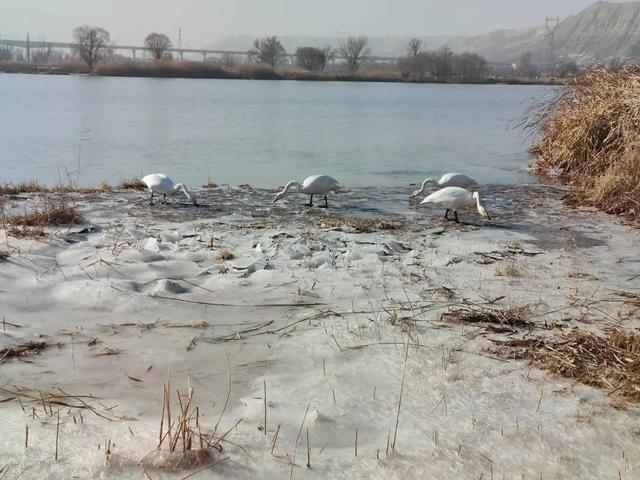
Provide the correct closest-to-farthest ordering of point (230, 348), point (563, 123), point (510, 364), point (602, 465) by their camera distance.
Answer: point (602, 465) < point (510, 364) < point (230, 348) < point (563, 123)

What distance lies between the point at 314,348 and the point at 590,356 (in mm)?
1382

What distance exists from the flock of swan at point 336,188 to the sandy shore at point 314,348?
0.40m

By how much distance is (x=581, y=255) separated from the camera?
518cm

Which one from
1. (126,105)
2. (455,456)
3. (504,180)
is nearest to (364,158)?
(504,180)

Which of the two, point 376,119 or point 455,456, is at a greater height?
point 376,119

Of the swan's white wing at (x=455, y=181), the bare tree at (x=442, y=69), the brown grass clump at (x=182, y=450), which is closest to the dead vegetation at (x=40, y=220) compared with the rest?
the brown grass clump at (x=182, y=450)

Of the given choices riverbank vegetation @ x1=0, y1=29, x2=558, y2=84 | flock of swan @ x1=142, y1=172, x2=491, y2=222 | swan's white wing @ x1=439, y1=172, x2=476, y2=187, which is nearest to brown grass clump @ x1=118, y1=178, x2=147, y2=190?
flock of swan @ x1=142, y1=172, x2=491, y2=222

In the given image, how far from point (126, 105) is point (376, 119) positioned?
27.9 ft

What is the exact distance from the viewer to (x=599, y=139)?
950 centimetres

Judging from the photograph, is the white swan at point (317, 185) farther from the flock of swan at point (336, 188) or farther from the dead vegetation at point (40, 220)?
the dead vegetation at point (40, 220)

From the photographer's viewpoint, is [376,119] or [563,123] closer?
[563,123]

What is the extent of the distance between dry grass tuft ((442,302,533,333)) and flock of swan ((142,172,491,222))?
2.46 meters

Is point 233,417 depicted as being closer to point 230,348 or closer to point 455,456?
point 230,348

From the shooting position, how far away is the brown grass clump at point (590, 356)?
2.85 meters
